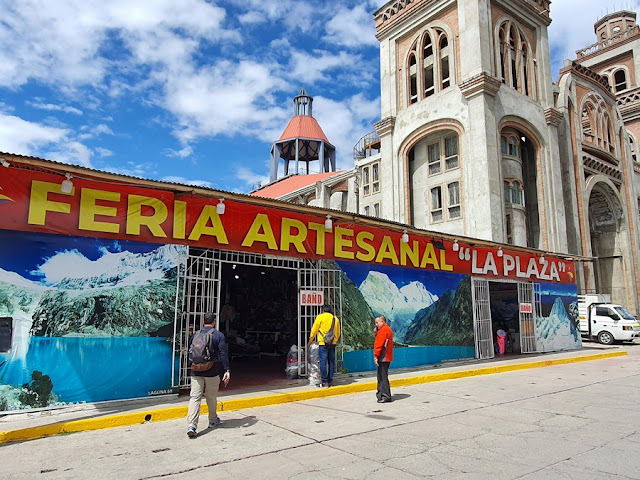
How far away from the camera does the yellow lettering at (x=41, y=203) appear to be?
8.12m

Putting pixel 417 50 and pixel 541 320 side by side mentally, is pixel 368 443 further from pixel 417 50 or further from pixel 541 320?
pixel 417 50

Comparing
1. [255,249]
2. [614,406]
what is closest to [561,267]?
[614,406]

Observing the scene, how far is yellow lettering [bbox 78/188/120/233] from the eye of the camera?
8.62 m

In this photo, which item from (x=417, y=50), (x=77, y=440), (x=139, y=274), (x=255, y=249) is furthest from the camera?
(x=417, y=50)

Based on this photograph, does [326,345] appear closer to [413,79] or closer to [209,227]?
[209,227]

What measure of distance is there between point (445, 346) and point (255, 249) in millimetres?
7828

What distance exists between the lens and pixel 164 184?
9352 millimetres

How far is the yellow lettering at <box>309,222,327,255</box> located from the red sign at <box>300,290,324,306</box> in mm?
991

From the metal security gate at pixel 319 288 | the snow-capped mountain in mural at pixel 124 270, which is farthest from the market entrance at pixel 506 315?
the snow-capped mountain in mural at pixel 124 270

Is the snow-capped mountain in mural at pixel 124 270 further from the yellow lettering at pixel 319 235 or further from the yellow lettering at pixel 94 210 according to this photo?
the yellow lettering at pixel 319 235

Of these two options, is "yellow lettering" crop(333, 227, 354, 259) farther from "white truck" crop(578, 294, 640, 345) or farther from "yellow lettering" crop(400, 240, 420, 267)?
"white truck" crop(578, 294, 640, 345)

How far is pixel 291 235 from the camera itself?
11438mm

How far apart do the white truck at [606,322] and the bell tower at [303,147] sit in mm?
34915

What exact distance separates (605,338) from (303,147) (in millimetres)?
40071
